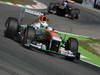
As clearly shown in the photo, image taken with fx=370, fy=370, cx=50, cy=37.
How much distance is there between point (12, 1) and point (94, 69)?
646 inches

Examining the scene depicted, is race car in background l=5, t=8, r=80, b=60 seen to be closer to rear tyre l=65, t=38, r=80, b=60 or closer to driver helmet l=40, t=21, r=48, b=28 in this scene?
rear tyre l=65, t=38, r=80, b=60

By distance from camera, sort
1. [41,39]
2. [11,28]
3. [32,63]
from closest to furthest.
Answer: [32,63], [11,28], [41,39]

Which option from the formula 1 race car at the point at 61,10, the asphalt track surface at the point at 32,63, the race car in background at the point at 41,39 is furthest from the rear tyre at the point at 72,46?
the formula 1 race car at the point at 61,10

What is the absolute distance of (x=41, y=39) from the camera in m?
12.7

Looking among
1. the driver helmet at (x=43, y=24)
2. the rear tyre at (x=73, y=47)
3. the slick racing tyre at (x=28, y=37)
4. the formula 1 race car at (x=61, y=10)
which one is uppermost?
the driver helmet at (x=43, y=24)

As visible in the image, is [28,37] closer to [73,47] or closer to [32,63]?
[73,47]

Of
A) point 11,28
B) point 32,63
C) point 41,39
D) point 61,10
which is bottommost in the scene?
point 61,10

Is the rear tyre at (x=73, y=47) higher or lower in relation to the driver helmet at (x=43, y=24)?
lower

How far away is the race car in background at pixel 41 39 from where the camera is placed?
12.2 m

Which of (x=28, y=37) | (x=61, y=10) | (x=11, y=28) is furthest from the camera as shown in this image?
(x=61, y=10)

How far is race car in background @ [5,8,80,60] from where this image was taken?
1219cm

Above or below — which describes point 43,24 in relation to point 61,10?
above

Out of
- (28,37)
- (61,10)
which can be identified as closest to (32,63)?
(28,37)

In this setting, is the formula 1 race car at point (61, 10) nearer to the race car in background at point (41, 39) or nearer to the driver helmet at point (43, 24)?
the driver helmet at point (43, 24)
